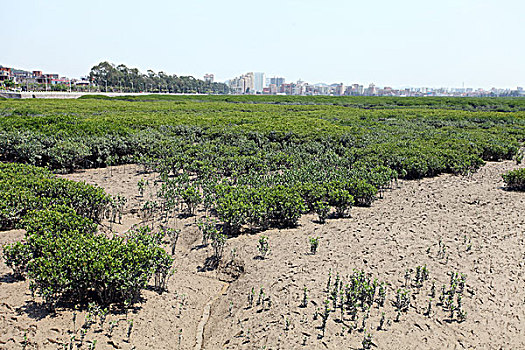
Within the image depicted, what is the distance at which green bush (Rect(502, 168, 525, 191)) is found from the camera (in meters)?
11.5

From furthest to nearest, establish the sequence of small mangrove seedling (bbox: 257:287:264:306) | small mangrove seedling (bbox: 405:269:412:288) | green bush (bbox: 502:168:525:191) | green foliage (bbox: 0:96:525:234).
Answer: green bush (bbox: 502:168:525:191), green foliage (bbox: 0:96:525:234), small mangrove seedling (bbox: 405:269:412:288), small mangrove seedling (bbox: 257:287:264:306)

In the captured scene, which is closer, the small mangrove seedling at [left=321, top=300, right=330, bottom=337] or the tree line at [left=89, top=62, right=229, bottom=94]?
the small mangrove seedling at [left=321, top=300, right=330, bottom=337]

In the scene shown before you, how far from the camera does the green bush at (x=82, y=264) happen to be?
5.14 meters

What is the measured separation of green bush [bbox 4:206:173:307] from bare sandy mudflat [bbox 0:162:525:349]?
0.32 m

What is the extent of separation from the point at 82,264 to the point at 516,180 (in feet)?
40.3

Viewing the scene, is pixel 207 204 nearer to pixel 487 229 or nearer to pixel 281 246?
pixel 281 246

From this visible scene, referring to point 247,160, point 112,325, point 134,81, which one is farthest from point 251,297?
point 134,81

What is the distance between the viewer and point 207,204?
9.59 metres

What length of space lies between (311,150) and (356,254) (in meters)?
9.69

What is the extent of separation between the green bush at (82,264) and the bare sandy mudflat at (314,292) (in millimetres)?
321

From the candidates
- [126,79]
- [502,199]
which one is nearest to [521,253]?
[502,199]

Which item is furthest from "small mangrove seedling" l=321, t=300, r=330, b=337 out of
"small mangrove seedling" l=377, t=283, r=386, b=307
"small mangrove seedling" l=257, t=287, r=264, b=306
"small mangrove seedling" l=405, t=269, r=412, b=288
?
"small mangrove seedling" l=405, t=269, r=412, b=288

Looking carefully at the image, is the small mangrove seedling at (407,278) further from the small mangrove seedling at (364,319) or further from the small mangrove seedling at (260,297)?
the small mangrove seedling at (260,297)

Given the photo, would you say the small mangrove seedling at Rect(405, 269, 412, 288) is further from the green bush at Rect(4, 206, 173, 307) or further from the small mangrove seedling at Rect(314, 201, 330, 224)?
the green bush at Rect(4, 206, 173, 307)
